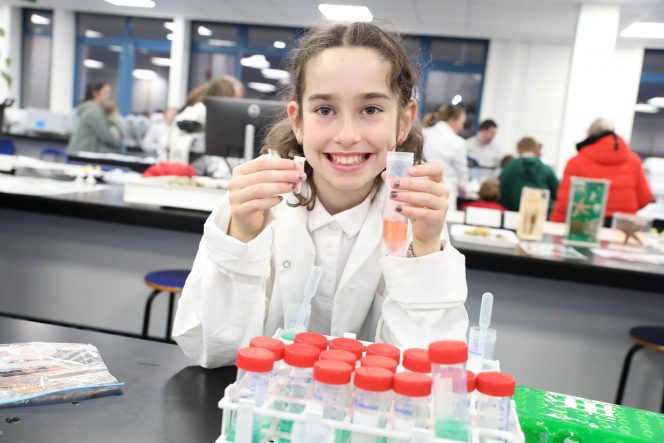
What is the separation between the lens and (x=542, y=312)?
91.2 inches

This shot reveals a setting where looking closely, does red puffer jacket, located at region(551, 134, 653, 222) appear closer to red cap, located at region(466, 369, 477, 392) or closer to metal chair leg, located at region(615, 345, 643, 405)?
metal chair leg, located at region(615, 345, 643, 405)

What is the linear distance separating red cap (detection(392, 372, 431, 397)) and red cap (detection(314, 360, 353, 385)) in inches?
2.0

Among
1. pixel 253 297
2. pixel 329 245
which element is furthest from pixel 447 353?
pixel 329 245

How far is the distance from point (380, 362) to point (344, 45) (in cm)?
78

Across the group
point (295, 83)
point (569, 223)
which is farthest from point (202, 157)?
point (295, 83)

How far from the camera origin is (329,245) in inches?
50.7

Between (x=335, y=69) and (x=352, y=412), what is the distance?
75 cm

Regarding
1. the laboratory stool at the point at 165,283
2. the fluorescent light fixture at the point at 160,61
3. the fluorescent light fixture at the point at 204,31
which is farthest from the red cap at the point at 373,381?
the fluorescent light fixture at the point at 160,61

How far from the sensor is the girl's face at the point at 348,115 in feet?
3.73

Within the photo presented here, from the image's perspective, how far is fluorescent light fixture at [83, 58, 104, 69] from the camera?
10.4m

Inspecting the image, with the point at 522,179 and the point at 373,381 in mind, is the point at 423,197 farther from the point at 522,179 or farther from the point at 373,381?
the point at 522,179

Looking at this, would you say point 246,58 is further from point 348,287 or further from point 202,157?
point 348,287

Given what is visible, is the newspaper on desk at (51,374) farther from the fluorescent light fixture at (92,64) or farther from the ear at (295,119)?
the fluorescent light fixture at (92,64)

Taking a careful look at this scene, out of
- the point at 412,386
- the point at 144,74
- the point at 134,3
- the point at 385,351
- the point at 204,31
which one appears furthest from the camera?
the point at 144,74
